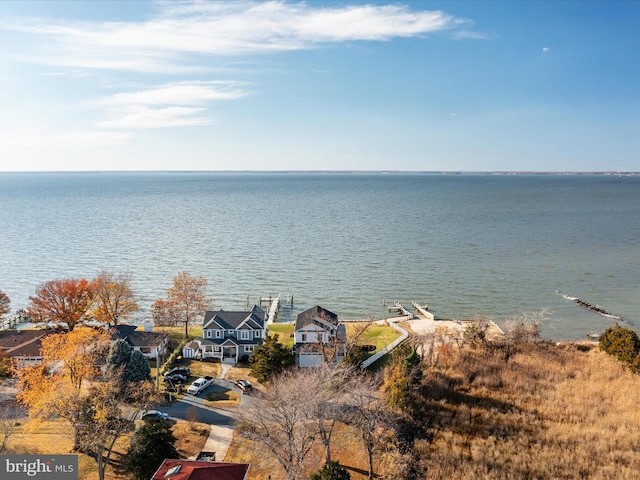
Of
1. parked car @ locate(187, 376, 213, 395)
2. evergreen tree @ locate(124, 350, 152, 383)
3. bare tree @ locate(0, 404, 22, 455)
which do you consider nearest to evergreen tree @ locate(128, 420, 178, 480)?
bare tree @ locate(0, 404, 22, 455)

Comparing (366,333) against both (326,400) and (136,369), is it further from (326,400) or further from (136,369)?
(136,369)

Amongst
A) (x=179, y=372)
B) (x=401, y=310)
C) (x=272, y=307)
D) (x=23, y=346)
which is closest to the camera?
(x=179, y=372)

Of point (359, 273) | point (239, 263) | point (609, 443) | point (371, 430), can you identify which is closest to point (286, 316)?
point (359, 273)

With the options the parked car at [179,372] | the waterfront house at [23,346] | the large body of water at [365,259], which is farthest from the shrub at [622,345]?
the waterfront house at [23,346]

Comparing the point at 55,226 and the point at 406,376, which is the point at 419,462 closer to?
the point at 406,376

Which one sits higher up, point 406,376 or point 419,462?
point 406,376

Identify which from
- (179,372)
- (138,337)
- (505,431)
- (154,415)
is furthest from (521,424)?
(138,337)

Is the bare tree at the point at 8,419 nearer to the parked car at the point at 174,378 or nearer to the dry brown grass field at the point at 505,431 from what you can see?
the dry brown grass field at the point at 505,431
